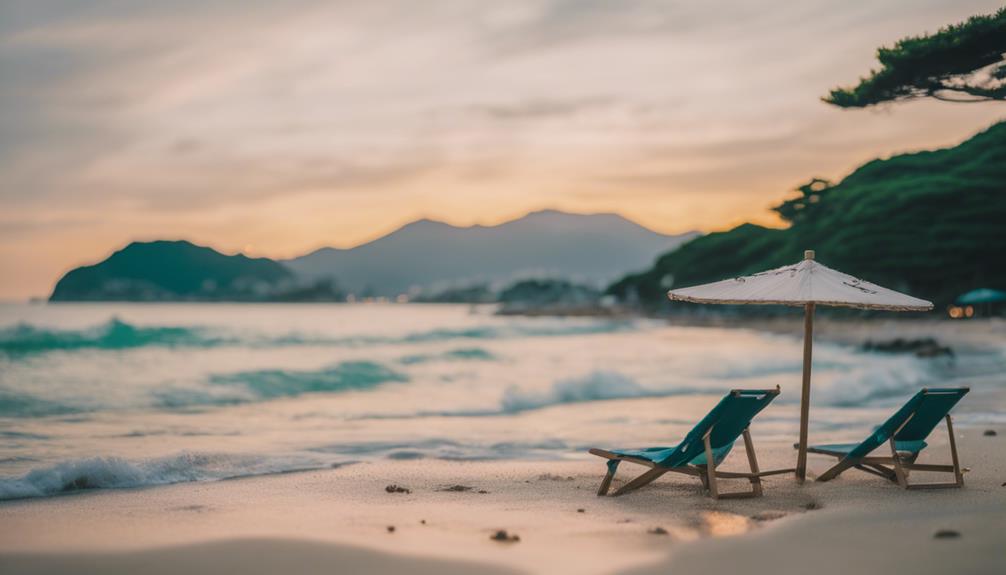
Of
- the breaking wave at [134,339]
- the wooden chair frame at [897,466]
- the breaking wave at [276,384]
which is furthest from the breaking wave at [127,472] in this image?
the breaking wave at [134,339]

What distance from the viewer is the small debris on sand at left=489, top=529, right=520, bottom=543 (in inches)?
196

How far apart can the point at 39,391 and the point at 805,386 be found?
14.1m

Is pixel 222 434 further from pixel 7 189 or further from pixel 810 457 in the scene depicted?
pixel 7 189

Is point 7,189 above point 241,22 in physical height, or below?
below

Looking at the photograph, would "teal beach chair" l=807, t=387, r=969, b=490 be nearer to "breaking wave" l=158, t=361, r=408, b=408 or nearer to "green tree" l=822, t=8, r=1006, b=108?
"green tree" l=822, t=8, r=1006, b=108

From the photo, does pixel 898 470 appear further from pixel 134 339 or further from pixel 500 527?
pixel 134 339

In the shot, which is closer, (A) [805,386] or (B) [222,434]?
(A) [805,386]

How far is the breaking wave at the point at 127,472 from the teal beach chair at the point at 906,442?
4.47 metres

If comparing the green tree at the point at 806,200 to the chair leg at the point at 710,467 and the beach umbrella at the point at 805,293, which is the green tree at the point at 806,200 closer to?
the beach umbrella at the point at 805,293

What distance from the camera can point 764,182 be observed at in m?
32.3

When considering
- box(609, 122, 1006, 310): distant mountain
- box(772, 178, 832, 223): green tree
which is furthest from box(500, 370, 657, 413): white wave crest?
box(772, 178, 832, 223): green tree

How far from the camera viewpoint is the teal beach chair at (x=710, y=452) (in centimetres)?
607

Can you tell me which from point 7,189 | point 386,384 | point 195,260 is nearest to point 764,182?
point 386,384

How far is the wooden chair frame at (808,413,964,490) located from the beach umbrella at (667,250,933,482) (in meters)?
0.27
